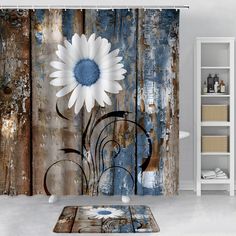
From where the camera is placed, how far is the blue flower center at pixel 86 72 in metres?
4.45

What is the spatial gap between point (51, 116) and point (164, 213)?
49.9 inches

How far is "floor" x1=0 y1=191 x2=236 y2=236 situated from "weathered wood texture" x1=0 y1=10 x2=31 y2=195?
270 mm

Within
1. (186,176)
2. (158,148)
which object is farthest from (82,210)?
(186,176)

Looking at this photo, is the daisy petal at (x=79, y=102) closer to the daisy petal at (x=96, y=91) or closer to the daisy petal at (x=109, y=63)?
the daisy petal at (x=96, y=91)

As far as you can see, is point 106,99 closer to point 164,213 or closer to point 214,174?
point 164,213

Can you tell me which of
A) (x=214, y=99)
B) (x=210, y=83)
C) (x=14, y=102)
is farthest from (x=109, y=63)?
(x=214, y=99)

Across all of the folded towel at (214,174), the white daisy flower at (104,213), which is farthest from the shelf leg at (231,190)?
the white daisy flower at (104,213)

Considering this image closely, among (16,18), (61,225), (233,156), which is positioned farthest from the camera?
(233,156)

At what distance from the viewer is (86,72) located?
14.6 ft

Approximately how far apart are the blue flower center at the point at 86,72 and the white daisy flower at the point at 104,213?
1080 mm

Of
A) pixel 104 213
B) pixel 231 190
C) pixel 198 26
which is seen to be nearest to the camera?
pixel 104 213

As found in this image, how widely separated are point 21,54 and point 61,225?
1.50 meters

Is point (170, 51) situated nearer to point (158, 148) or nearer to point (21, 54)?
point (158, 148)

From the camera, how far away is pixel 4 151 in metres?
4.52
